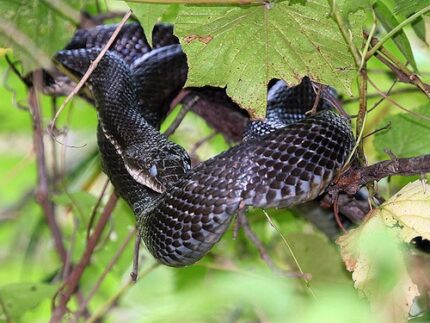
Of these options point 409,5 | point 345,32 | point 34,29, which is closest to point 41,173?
point 34,29

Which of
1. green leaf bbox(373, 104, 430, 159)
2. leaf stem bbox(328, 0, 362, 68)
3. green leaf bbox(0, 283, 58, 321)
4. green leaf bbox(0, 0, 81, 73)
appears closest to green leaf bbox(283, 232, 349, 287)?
green leaf bbox(373, 104, 430, 159)

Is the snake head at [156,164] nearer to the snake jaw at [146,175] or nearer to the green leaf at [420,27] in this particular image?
the snake jaw at [146,175]

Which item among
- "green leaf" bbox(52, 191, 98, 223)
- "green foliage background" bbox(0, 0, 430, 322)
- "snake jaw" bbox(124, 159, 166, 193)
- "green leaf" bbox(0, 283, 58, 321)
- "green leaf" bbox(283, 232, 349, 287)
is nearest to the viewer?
"green foliage background" bbox(0, 0, 430, 322)

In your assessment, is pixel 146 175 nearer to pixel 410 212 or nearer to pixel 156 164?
pixel 156 164

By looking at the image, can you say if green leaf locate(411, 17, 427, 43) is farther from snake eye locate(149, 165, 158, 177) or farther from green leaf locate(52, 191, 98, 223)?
green leaf locate(52, 191, 98, 223)

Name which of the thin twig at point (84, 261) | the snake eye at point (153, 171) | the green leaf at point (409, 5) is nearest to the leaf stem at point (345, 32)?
the green leaf at point (409, 5)

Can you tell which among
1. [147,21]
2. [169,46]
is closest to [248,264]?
[169,46]

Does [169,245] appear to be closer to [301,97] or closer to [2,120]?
[301,97]
